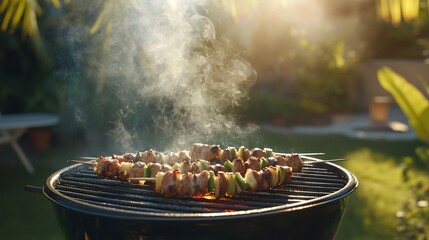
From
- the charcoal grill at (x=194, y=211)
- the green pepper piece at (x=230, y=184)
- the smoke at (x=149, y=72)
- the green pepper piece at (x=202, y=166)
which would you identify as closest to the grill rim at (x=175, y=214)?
the charcoal grill at (x=194, y=211)

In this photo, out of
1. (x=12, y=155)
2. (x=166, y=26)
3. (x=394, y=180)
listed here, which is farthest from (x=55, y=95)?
(x=394, y=180)

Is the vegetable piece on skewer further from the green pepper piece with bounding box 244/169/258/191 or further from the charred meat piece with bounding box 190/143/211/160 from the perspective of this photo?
the charred meat piece with bounding box 190/143/211/160

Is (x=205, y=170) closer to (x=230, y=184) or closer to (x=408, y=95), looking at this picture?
(x=230, y=184)

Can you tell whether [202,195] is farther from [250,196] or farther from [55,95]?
[55,95]

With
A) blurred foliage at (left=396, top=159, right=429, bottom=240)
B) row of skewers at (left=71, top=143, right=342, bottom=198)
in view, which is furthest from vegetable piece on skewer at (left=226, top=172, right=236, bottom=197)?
blurred foliage at (left=396, top=159, right=429, bottom=240)

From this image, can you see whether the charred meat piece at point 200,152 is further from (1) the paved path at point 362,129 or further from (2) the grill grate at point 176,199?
(1) the paved path at point 362,129

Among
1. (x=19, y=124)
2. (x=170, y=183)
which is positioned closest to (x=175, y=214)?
(x=170, y=183)
